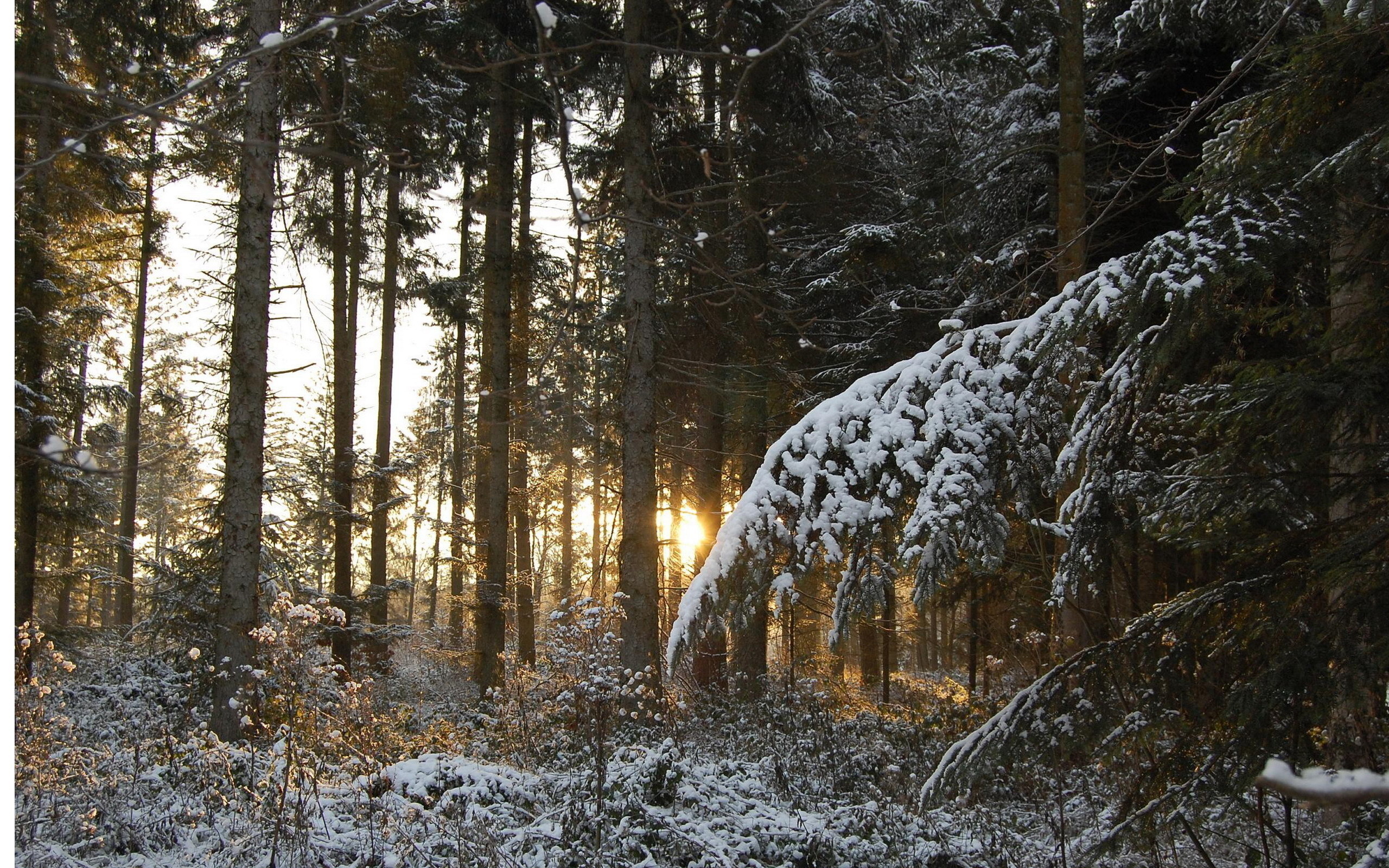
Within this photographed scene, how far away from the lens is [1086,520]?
3.20 meters

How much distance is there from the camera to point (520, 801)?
486 centimetres

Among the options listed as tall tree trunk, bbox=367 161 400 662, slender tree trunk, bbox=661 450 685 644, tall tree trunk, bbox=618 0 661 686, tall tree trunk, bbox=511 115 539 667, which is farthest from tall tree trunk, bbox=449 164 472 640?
tall tree trunk, bbox=618 0 661 686

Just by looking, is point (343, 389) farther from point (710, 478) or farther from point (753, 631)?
point (753, 631)

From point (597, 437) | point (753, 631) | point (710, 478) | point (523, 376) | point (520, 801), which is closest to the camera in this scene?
point (520, 801)

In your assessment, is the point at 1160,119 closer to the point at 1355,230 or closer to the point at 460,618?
the point at 1355,230

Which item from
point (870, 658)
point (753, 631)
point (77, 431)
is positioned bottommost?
point (870, 658)

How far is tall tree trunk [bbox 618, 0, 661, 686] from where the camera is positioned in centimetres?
773

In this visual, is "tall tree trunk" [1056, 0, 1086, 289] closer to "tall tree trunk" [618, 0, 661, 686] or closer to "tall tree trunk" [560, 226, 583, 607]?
"tall tree trunk" [618, 0, 661, 686]

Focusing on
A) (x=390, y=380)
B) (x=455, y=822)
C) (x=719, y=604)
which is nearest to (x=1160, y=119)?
(x=719, y=604)

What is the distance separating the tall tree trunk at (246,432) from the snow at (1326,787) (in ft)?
24.4

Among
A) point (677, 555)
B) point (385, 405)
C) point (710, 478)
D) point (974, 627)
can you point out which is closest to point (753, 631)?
point (677, 555)

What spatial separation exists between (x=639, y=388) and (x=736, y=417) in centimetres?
339

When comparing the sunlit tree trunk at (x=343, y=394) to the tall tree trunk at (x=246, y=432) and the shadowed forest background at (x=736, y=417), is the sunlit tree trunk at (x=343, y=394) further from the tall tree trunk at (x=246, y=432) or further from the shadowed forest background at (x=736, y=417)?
the tall tree trunk at (x=246, y=432)

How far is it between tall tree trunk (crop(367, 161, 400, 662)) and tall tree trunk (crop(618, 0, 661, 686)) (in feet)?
18.4
